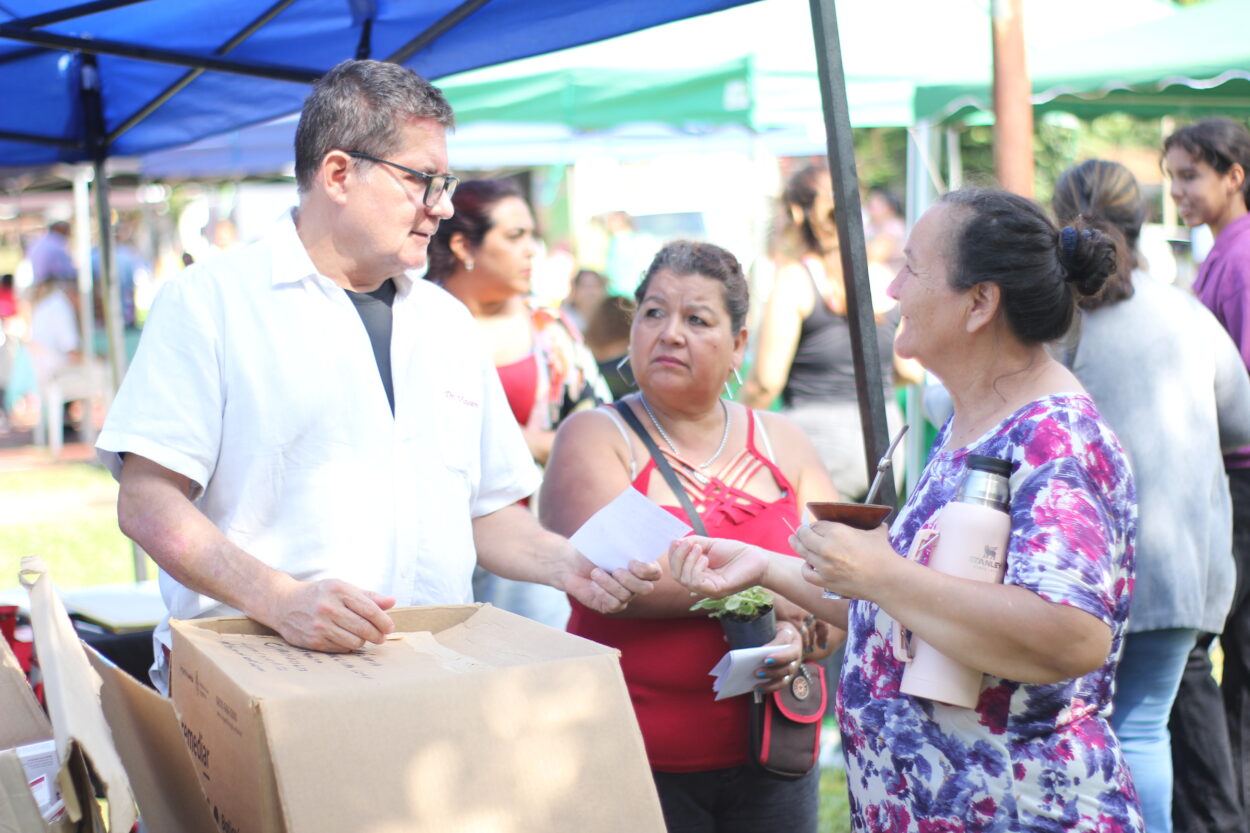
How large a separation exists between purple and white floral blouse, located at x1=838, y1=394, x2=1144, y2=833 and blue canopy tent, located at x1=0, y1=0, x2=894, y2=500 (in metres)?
0.70

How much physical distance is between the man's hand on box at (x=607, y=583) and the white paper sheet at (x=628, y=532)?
0.03 m

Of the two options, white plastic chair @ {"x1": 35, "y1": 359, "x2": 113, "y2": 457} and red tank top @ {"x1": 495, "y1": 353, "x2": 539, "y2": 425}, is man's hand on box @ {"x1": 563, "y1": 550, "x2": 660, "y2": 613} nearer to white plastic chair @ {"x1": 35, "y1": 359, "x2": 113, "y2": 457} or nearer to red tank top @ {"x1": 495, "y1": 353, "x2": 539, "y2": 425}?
red tank top @ {"x1": 495, "y1": 353, "x2": 539, "y2": 425}

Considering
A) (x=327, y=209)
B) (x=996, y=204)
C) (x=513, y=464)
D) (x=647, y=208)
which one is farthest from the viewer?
(x=647, y=208)

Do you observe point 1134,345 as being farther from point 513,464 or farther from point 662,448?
point 513,464

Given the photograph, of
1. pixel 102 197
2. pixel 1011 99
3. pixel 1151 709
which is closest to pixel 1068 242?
pixel 1151 709

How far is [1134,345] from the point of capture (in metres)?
3.26

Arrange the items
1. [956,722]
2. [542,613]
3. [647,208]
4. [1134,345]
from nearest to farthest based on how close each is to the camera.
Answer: [956,722]
[1134,345]
[542,613]
[647,208]

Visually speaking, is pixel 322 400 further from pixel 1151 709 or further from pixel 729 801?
pixel 1151 709

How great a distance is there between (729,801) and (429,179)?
145 cm

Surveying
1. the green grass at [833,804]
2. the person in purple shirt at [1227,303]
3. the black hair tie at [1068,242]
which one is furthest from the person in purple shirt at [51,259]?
the black hair tie at [1068,242]

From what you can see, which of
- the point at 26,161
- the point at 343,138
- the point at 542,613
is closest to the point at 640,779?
the point at 343,138

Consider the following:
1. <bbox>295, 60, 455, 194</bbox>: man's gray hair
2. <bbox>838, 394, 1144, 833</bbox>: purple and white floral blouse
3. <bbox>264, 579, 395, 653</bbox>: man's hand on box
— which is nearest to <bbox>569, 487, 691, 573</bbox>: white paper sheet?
<bbox>838, 394, 1144, 833</bbox>: purple and white floral blouse

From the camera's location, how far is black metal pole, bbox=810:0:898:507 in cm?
253

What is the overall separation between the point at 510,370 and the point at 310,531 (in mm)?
1824
